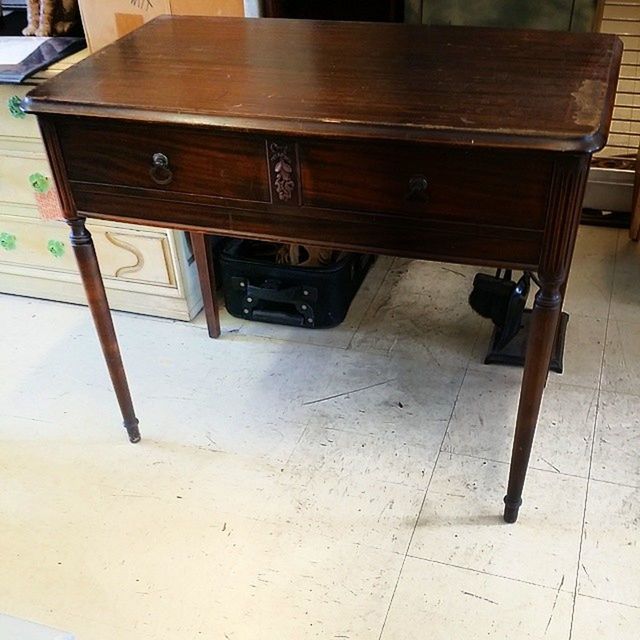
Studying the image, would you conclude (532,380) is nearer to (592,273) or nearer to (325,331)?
(325,331)

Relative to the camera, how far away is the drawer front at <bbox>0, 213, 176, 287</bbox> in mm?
1912

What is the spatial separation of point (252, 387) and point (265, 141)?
767 mm

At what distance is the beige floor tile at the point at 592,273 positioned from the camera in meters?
1.99

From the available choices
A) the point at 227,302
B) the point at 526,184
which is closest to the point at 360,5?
the point at 227,302

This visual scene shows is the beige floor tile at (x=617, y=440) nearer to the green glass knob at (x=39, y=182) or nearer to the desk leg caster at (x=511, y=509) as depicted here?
the desk leg caster at (x=511, y=509)

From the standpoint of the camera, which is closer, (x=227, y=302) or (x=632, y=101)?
(x=227, y=302)

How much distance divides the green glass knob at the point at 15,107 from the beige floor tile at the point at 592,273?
4.54ft

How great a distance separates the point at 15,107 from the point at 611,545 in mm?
1541

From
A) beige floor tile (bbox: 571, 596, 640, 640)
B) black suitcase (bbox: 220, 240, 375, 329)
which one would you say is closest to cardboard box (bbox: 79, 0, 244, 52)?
black suitcase (bbox: 220, 240, 375, 329)

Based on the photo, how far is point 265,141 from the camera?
1.15 m

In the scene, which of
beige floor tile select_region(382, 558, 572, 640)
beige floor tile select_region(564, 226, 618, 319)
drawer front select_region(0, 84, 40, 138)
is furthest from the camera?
beige floor tile select_region(564, 226, 618, 319)

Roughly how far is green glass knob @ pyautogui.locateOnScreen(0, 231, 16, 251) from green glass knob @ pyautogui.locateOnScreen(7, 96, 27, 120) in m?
0.35

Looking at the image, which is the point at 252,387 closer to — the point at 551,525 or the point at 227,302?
the point at 227,302

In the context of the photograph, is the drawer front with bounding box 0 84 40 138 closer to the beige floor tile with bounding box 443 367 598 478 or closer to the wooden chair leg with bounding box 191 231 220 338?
the wooden chair leg with bounding box 191 231 220 338
